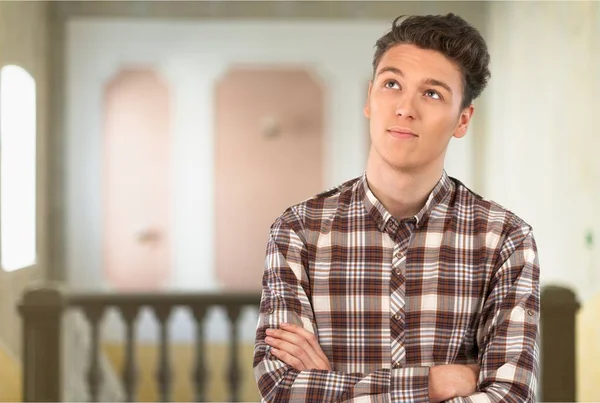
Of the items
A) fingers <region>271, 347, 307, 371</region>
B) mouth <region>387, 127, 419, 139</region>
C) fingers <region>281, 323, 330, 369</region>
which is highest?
mouth <region>387, 127, 419, 139</region>

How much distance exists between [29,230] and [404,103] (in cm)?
460

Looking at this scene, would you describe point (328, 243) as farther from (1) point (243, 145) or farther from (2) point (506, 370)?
A: (1) point (243, 145)

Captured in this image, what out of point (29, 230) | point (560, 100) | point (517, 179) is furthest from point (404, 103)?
point (29, 230)

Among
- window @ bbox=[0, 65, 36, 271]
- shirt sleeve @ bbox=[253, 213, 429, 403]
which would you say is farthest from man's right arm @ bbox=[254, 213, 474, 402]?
window @ bbox=[0, 65, 36, 271]

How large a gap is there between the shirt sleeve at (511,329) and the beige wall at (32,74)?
3.94m

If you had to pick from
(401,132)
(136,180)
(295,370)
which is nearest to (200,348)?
(295,370)

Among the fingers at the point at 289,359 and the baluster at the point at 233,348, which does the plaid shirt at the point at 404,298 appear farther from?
the baluster at the point at 233,348

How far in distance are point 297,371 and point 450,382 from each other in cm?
29

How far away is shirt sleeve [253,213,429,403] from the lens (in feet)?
4.72

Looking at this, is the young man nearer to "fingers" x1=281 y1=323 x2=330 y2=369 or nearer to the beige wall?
"fingers" x1=281 y1=323 x2=330 y2=369

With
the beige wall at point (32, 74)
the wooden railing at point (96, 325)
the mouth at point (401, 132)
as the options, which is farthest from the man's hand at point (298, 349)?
the beige wall at point (32, 74)

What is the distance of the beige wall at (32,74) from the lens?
489 centimetres

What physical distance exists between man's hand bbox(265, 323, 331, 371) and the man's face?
0.37 metres

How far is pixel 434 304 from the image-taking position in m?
1.51
